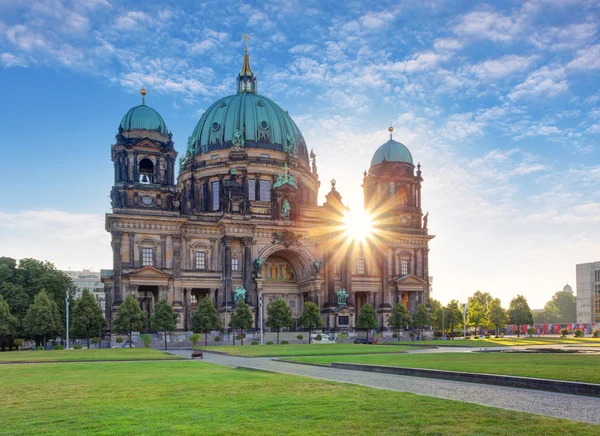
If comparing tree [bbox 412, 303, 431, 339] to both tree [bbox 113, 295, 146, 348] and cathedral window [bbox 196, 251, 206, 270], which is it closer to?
cathedral window [bbox 196, 251, 206, 270]

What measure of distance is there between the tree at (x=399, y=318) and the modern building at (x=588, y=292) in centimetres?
8612

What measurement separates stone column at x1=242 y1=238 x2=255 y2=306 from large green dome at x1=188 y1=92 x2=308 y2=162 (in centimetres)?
2062

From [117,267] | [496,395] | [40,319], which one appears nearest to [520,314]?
[117,267]

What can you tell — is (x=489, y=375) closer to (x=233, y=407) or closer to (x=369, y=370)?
(x=369, y=370)

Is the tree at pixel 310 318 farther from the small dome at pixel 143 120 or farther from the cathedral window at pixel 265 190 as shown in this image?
the small dome at pixel 143 120

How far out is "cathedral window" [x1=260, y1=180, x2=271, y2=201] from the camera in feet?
330

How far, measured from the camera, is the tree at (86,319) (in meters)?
70.3

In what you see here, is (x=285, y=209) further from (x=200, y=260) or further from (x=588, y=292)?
(x=588, y=292)

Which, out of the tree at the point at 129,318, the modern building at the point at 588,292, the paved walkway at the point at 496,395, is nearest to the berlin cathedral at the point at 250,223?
the tree at the point at 129,318

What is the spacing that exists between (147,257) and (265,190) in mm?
25385

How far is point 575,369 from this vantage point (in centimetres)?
2569

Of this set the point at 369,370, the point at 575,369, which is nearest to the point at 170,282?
the point at 369,370

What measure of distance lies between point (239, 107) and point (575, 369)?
87.4m

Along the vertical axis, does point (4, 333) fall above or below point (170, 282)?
below
